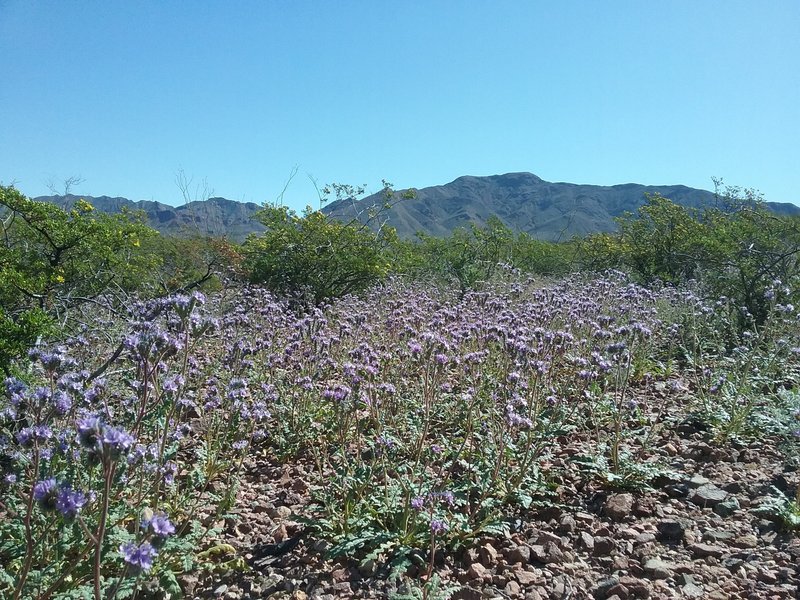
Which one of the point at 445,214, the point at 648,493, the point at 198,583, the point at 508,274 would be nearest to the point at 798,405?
the point at 648,493

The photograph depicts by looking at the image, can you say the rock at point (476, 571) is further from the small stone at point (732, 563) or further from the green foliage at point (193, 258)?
the green foliage at point (193, 258)

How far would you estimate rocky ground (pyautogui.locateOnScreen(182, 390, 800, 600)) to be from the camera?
2.75 m

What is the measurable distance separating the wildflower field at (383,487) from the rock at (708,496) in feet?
0.04

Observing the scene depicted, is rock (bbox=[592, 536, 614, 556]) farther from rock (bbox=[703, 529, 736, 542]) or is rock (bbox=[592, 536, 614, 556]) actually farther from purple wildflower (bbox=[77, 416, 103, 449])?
purple wildflower (bbox=[77, 416, 103, 449])

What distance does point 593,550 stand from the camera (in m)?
3.10

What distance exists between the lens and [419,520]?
3.18m

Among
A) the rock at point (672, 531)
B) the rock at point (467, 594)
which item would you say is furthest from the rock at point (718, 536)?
the rock at point (467, 594)

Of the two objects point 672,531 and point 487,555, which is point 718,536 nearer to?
point 672,531

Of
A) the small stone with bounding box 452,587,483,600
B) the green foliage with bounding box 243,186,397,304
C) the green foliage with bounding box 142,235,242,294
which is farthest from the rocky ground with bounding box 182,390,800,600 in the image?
the green foliage with bounding box 142,235,242,294

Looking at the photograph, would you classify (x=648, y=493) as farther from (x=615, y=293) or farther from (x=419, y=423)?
(x=615, y=293)

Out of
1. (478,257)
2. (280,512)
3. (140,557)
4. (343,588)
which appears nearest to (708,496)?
(343,588)

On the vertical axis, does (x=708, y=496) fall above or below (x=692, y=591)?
above

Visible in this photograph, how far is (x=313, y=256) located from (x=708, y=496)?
9.17 metres

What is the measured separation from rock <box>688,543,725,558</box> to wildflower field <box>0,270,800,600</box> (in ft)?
0.04
